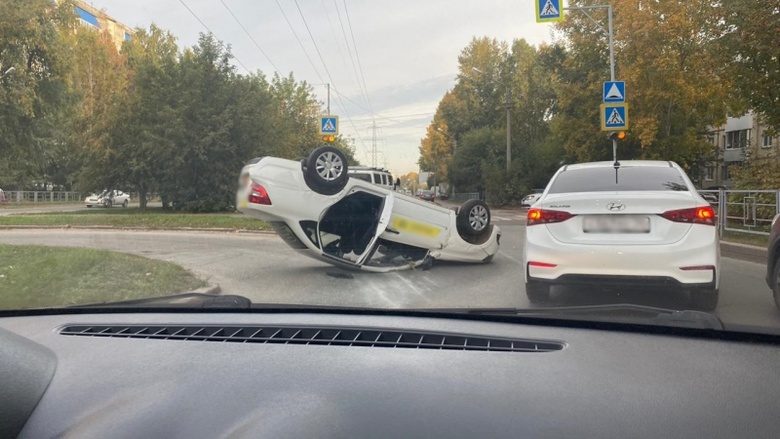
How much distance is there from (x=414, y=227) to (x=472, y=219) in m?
1.18

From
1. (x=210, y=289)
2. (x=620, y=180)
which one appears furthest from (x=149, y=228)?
(x=620, y=180)

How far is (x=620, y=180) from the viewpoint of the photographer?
5797 millimetres

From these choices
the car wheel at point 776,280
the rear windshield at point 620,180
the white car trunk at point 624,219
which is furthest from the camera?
the rear windshield at point 620,180

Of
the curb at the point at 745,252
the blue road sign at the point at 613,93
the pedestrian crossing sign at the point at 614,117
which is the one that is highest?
the blue road sign at the point at 613,93

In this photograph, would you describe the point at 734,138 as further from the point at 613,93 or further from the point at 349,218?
the point at 349,218

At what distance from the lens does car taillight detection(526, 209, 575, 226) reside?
5.36 meters

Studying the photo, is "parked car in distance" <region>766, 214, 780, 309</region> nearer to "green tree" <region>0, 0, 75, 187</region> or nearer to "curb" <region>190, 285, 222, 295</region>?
"curb" <region>190, 285, 222, 295</region>

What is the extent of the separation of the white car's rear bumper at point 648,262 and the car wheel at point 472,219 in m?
3.61

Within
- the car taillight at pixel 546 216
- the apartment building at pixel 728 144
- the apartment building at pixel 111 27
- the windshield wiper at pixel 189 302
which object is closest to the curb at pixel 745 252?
the car taillight at pixel 546 216

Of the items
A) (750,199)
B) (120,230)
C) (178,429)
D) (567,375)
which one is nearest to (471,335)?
(567,375)

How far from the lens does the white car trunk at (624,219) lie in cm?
503

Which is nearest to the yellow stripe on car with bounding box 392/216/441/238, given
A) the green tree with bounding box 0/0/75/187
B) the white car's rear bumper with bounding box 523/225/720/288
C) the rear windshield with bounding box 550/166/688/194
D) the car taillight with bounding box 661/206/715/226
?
the rear windshield with bounding box 550/166/688/194

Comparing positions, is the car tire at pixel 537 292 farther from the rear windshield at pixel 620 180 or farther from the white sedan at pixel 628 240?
Answer: the rear windshield at pixel 620 180

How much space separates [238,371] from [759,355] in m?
2.09
